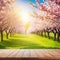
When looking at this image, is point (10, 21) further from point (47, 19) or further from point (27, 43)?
point (47, 19)

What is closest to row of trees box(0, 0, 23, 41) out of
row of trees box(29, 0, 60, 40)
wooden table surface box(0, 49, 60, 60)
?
row of trees box(29, 0, 60, 40)

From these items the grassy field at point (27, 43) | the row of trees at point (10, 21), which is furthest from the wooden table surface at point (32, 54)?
the row of trees at point (10, 21)

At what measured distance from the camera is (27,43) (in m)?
5.27

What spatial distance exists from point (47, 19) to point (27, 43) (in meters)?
0.67

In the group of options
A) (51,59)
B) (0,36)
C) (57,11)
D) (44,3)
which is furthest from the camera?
(0,36)

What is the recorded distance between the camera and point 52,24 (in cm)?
519

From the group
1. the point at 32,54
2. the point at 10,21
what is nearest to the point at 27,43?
the point at 10,21

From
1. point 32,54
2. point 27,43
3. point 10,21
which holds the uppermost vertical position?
point 10,21

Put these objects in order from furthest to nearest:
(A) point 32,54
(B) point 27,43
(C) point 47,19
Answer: (B) point 27,43
(C) point 47,19
(A) point 32,54

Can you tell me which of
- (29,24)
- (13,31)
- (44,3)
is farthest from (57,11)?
(13,31)

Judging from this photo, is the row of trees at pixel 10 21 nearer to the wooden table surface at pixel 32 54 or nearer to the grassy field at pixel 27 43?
the grassy field at pixel 27 43

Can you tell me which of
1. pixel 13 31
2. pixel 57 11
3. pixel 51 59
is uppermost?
pixel 57 11

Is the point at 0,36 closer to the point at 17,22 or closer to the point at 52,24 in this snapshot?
the point at 17,22

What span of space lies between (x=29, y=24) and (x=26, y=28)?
11 cm
